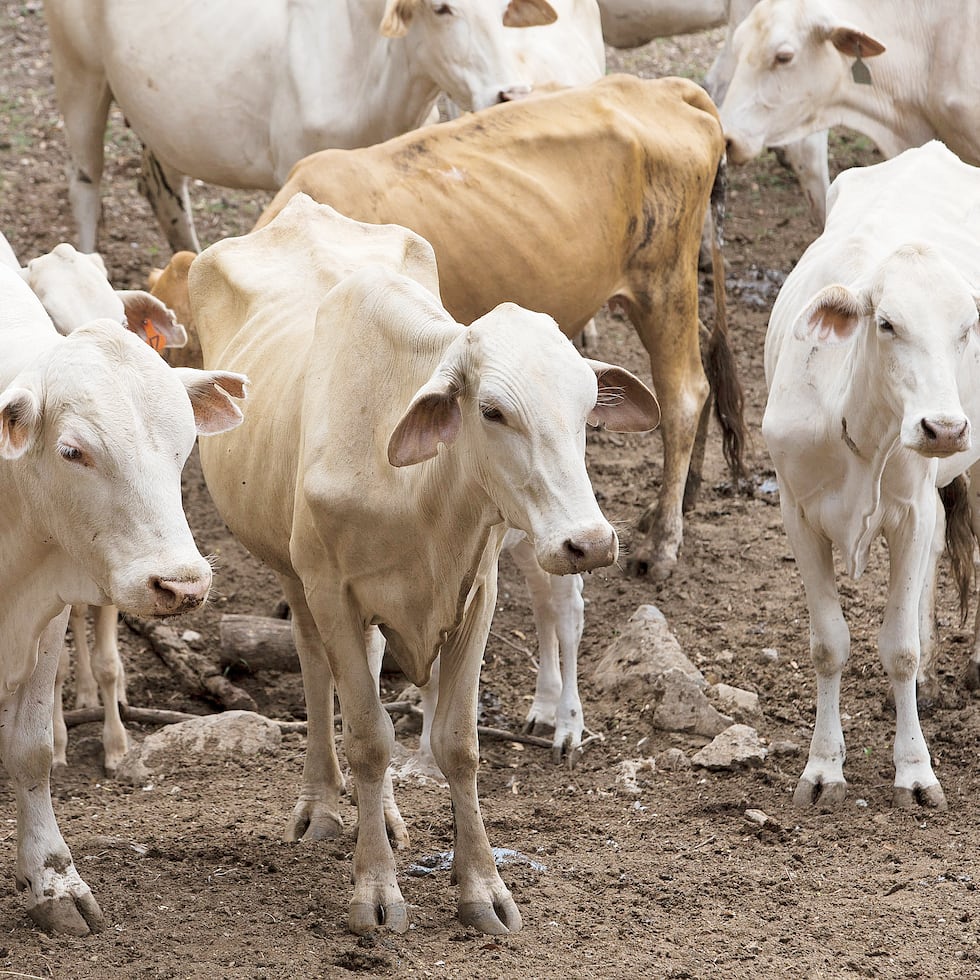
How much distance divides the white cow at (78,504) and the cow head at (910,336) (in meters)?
1.92

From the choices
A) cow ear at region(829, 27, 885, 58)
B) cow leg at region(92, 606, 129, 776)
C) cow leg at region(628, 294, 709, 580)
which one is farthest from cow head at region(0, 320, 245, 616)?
cow ear at region(829, 27, 885, 58)

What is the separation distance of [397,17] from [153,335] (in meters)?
2.45

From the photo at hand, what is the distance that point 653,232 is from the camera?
24.8 feet

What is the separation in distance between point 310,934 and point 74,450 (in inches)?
59.5

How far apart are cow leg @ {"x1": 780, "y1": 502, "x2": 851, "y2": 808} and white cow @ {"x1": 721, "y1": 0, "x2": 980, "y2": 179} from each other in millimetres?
3644

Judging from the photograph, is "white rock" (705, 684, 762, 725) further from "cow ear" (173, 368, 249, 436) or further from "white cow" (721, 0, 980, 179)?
"white cow" (721, 0, 980, 179)

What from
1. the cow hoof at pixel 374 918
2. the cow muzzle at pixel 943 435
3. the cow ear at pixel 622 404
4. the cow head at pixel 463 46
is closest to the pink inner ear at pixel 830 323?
the cow muzzle at pixel 943 435

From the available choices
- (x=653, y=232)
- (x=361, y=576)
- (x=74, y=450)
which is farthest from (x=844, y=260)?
(x=74, y=450)

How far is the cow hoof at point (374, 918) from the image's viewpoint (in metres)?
4.59

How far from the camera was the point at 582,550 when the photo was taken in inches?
153

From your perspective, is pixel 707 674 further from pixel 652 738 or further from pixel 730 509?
pixel 730 509

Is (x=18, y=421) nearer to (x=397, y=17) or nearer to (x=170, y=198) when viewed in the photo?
(x=397, y=17)

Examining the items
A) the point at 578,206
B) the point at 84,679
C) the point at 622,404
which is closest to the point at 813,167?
the point at 578,206

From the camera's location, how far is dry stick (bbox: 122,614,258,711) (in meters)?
7.02
